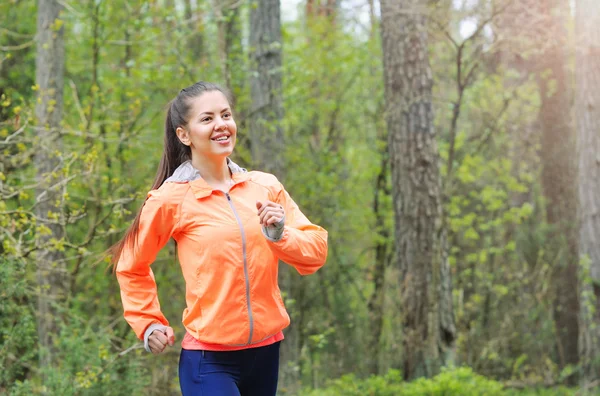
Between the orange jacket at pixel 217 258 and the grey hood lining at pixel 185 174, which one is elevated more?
the grey hood lining at pixel 185 174

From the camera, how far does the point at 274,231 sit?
115 inches

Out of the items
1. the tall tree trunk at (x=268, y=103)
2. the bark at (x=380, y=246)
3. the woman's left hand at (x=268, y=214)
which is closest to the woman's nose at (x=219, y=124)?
the woman's left hand at (x=268, y=214)

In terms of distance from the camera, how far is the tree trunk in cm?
792

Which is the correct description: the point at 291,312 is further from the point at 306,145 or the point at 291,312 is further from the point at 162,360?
the point at 306,145

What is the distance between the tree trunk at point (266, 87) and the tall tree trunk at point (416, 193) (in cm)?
117

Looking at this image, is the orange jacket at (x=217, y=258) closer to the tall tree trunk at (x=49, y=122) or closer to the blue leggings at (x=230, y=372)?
the blue leggings at (x=230, y=372)

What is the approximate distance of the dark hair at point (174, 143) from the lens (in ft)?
10.6

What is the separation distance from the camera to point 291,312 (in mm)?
8227

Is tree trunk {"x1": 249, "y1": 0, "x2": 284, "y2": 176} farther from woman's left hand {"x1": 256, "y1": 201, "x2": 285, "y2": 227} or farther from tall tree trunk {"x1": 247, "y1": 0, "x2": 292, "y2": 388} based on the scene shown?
woman's left hand {"x1": 256, "y1": 201, "x2": 285, "y2": 227}

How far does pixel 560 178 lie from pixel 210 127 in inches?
407

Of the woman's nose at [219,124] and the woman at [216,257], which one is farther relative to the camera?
the woman's nose at [219,124]

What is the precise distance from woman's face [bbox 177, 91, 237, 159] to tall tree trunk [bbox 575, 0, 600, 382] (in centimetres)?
701

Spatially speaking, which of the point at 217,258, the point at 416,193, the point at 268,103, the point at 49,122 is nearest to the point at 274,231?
the point at 217,258

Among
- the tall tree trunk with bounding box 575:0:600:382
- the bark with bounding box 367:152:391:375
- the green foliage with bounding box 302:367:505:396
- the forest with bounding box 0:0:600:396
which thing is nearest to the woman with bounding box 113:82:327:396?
the forest with bounding box 0:0:600:396
